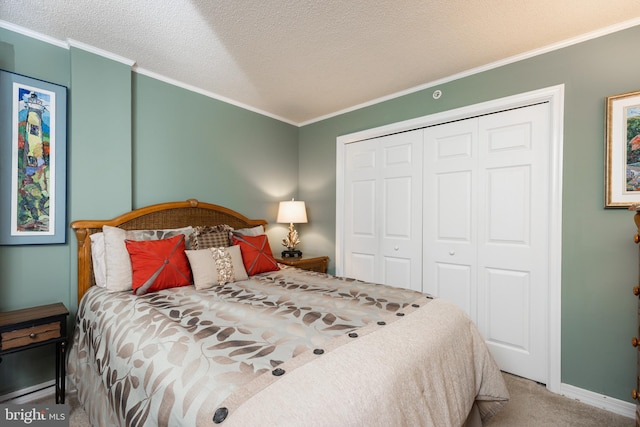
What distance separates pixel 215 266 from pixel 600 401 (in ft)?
9.26

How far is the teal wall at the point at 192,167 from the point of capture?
2008mm

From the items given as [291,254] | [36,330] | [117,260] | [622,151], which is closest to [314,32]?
[117,260]

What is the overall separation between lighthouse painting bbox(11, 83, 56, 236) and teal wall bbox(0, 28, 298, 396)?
116mm

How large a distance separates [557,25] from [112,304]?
3341mm

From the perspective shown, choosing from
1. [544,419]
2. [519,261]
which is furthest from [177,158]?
[544,419]

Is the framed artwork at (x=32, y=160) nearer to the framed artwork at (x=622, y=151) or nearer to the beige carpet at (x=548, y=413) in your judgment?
the beige carpet at (x=548, y=413)

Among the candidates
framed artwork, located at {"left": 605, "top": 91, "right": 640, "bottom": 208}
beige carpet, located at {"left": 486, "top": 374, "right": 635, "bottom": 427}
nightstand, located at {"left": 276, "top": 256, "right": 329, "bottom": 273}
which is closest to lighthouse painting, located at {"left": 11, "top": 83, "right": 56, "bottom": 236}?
nightstand, located at {"left": 276, "top": 256, "right": 329, "bottom": 273}

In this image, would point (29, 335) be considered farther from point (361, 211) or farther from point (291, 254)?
point (361, 211)

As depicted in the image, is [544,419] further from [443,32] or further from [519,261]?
[443,32]

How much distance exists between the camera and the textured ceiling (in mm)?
1835

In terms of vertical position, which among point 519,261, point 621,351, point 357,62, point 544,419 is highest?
point 357,62

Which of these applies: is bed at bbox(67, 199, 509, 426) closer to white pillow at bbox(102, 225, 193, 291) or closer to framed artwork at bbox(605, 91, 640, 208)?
white pillow at bbox(102, 225, 193, 291)

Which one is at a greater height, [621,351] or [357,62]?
[357,62]

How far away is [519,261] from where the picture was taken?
241 cm
